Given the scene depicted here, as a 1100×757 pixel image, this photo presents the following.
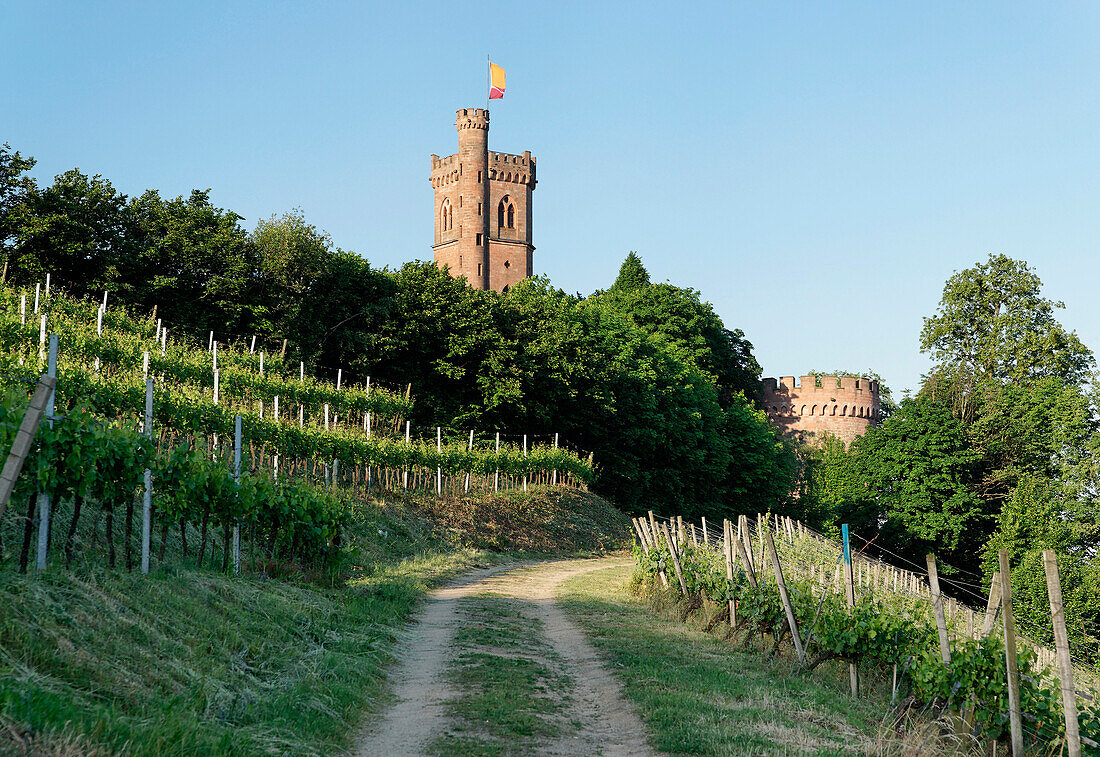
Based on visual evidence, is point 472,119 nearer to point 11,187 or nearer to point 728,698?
point 11,187

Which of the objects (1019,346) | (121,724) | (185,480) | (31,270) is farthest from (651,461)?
(121,724)

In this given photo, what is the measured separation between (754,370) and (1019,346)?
→ 2101 cm

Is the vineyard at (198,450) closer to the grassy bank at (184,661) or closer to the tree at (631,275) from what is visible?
the grassy bank at (184,661)

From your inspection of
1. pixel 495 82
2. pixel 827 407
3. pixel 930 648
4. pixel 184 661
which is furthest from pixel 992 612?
pixel 495 82

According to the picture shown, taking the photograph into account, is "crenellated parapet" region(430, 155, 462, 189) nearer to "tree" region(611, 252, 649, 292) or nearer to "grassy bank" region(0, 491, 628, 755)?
"tree" region(611, 252, 649, 292)

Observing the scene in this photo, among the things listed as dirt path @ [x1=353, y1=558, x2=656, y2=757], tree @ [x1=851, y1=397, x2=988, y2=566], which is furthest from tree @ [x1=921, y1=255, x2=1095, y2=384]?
dirt path @ [x1=353, y1=558, x2=656, y2=757]

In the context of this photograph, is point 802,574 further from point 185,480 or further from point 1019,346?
point 1019,346

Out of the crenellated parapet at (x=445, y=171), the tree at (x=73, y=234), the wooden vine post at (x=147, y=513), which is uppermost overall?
the crenellated parapet at (x=445, y=171)

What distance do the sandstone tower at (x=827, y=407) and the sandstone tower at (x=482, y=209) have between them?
2085cm

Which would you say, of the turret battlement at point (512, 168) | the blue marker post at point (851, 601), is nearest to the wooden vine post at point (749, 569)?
the blue marker post at point (851, 601)

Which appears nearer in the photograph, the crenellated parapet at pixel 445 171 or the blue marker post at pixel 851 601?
the blue marker post at pixel 851 601

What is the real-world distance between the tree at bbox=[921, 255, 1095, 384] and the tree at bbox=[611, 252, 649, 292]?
18.1 m

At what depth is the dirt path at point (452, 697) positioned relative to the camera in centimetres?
716

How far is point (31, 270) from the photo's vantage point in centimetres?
3316
